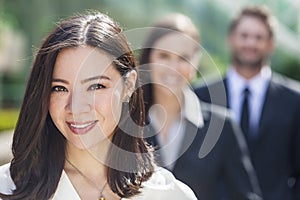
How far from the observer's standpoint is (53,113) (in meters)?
3.04

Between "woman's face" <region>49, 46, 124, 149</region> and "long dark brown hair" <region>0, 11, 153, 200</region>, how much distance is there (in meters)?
0.03

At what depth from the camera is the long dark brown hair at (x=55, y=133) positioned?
2980 millimetres

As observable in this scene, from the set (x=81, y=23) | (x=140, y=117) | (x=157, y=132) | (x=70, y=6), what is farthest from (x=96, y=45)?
(x=70, y=6)

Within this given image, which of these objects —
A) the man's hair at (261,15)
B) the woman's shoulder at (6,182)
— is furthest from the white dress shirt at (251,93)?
the woman's shoulder at (6,182)

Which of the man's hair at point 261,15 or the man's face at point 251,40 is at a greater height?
the man's hair at point 261,15

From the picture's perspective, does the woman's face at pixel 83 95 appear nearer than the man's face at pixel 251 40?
Yes

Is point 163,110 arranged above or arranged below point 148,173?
below

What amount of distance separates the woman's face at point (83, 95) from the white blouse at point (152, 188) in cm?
16

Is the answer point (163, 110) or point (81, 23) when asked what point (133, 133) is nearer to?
point (81, 23)

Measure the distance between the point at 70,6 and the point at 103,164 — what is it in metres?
19.1

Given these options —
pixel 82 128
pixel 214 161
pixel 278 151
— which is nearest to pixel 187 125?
pixel 214 161

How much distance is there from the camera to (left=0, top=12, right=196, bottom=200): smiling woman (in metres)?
3.00

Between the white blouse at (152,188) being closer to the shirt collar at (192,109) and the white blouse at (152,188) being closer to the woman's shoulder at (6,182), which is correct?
the woman's shoulder at (6,182)

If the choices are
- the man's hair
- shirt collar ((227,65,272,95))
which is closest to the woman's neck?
shirt collar ((227,65,272,95))
